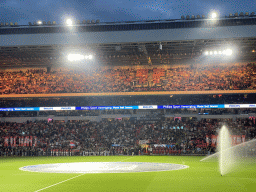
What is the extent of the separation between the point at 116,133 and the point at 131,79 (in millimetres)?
8542

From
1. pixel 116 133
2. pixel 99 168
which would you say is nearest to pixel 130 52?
pixel 116 133

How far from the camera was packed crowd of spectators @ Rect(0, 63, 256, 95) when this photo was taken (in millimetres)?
47062

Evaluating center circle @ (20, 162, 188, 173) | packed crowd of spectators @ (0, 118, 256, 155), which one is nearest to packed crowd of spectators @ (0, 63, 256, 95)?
packed crowd of spectators @ (0, 118, 256, 155)

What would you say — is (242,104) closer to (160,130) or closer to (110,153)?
(160,130)

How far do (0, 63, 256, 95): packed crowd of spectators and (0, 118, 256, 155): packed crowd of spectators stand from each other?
5709mm

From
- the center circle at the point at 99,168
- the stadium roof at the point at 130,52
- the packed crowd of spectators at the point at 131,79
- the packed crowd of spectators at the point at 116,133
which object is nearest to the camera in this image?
the center circle at the point at 99,168

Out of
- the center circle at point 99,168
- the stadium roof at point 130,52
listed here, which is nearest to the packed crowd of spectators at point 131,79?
the stadium roof at point 130,52

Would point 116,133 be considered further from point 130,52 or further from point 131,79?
point 130,52

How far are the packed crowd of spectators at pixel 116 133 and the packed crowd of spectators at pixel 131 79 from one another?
18.7 ft

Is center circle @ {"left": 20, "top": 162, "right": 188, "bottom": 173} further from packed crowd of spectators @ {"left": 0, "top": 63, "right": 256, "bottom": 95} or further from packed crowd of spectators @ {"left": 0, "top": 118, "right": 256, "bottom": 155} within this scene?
packed crowd of spectators @ {"left": 0, "top": 63, "right": 256, "bottom": 95}

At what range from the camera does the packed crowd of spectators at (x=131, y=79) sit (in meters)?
47.1

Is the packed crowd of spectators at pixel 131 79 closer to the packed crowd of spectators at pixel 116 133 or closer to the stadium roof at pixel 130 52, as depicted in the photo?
the stadium roof at pixel 130 52

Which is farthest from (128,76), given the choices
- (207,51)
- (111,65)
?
(207,51)

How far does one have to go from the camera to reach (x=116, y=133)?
4819cm
